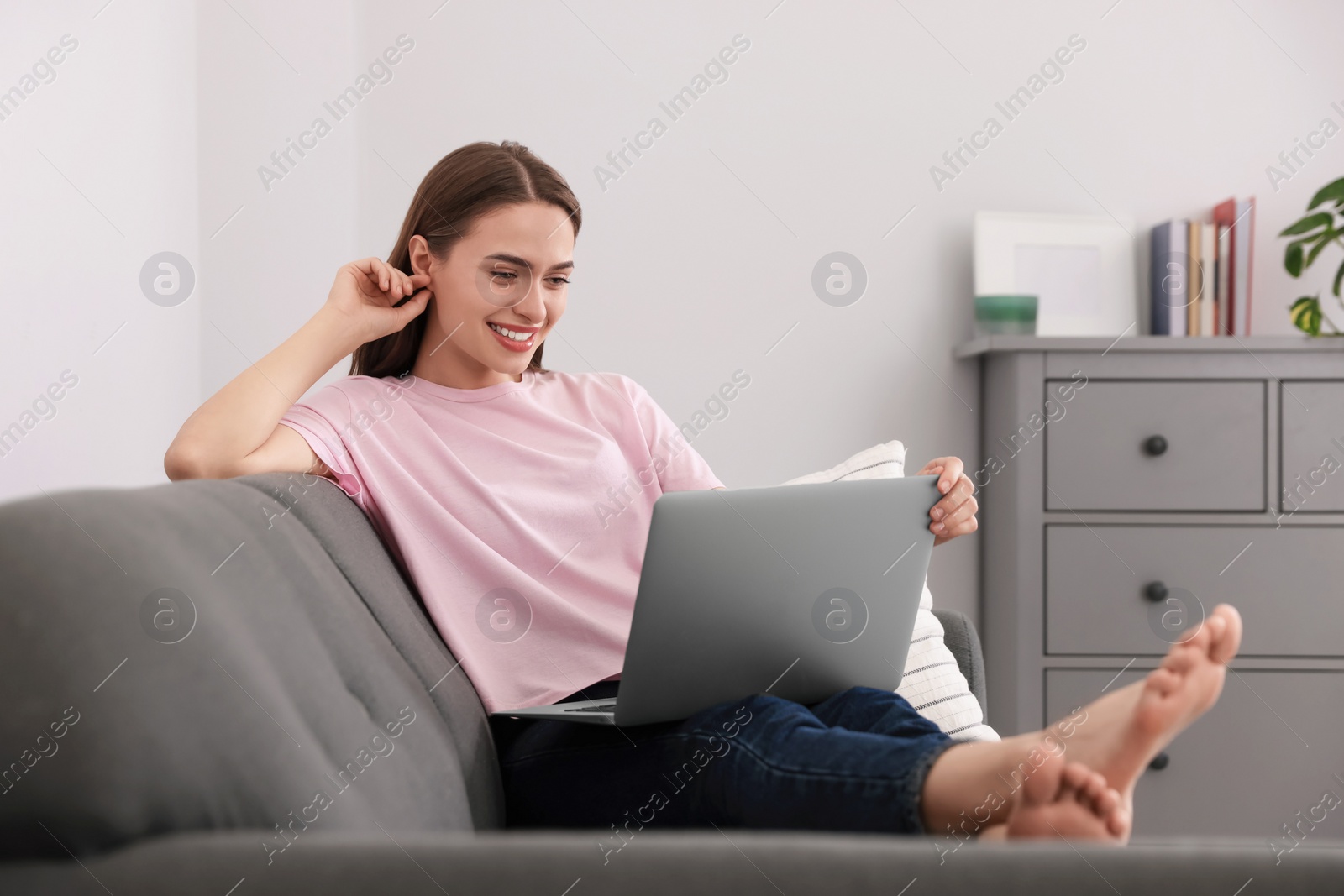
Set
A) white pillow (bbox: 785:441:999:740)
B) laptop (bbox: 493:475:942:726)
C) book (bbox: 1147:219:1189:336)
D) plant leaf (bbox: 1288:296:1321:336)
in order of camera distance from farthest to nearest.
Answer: book (bbox: 1147:219:1189:336), plant leaf (bbox: 1288:296:1321:336), white pillow (bbox: 785:441:999:740), laptop (bbox: 493:475:942:726)

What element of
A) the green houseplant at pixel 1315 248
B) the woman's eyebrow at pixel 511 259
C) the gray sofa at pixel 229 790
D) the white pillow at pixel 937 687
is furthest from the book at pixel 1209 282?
the gray sofa at pixel 229 790

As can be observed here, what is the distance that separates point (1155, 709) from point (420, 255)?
3.58 feet

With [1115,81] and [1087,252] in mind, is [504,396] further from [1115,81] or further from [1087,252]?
[1115,81]

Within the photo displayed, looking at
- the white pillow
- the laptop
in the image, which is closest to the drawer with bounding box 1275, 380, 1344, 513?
the white pillow

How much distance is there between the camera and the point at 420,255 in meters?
1.40

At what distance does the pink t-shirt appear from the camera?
1.20m

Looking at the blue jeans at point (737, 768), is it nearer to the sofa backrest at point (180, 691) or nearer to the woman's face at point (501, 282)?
the sofa backrest at point (180, 691)

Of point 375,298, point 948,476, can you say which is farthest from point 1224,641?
point 375,298

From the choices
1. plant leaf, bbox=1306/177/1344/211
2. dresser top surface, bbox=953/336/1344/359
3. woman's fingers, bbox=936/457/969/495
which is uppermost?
plant leaf, bbox=1306/177/1344/211

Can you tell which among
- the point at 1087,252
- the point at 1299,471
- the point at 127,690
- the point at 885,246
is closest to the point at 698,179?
the point at 885,246

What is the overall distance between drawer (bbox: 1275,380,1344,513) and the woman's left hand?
1493mm

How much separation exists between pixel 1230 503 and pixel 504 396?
64.7 inches

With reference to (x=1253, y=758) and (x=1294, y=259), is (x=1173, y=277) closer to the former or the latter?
Result: (x=1294, y=259)

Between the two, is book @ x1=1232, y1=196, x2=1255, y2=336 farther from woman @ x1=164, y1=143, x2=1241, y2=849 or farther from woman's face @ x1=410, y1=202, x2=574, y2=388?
woman's face @ x1=410, y1=202, x2=574, y2=388
